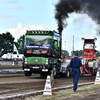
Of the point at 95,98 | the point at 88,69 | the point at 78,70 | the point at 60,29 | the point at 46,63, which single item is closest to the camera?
the point at 95,98

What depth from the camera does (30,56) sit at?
63.2ft

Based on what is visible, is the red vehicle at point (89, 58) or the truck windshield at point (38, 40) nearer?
the truck windshield at point (38, 40)

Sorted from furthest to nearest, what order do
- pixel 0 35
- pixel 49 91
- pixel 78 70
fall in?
1. pixel 0 35
2. pixel 78 70
3. pixel 49 91

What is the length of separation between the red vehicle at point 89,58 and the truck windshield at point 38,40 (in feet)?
19.5

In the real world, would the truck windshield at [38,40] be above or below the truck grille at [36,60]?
above

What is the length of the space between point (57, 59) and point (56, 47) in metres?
1.42

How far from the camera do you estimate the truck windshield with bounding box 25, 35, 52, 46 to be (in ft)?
61.8

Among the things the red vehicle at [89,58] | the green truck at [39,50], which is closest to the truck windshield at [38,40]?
the green truck at [39,50]

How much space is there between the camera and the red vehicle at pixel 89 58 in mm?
23962

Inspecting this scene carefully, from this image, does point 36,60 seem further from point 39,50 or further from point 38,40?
point 38,40

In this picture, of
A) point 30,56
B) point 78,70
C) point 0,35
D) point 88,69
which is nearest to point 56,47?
point 30,56

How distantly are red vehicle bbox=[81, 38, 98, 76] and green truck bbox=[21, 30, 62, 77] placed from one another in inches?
214

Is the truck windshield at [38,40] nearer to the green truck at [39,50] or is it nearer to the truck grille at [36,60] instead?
the green truck at [39,50]

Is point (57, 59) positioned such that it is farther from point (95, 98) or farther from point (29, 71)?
point (95, 98)
